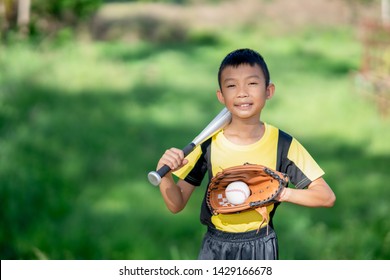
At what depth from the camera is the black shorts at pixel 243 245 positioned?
6.71 feet

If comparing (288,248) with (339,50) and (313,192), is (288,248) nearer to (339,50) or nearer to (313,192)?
(313,192)

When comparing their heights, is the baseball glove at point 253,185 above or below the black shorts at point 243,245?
above

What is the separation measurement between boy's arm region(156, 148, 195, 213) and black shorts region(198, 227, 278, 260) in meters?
0.13

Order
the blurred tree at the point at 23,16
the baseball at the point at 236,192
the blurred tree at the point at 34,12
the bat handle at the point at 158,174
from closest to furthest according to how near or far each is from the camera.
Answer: the bat handle at the point at 158,174 → the baseball at the point at 236,192 → the blurred tree at the point at 34,12 → the blurred tree at the point at 23,16

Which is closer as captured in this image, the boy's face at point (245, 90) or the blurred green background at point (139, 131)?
the boy's face at point (245, 90)

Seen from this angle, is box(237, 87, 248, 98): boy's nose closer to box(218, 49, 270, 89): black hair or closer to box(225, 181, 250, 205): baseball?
box(218, 49, 270, 89): black hair

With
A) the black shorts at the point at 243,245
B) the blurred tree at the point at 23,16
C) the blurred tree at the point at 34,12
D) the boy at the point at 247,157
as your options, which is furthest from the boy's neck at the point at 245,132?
the blurred tree at the point at 23,16

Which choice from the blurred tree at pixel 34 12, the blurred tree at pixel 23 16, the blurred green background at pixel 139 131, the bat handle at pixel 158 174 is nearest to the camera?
the bat handle at pixel 158 174

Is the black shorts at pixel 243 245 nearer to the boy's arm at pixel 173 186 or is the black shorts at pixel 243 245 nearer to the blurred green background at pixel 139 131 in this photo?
the boy's arm at pixel 173 186

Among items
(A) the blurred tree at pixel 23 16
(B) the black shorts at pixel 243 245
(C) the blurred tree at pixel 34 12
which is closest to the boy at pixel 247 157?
(B) the black shorts at pixel 243 245

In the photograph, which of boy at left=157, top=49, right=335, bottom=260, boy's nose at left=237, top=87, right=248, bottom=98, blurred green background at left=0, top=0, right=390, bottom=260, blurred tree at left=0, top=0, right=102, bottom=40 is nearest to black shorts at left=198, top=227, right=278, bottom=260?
boy at left=157, top=49, right=335, bottom=260

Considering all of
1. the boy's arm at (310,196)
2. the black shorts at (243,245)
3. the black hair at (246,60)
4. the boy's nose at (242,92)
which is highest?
the black hair at (246,60)

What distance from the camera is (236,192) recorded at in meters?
1.98

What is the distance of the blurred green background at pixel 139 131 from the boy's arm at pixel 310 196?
5.96 ft
